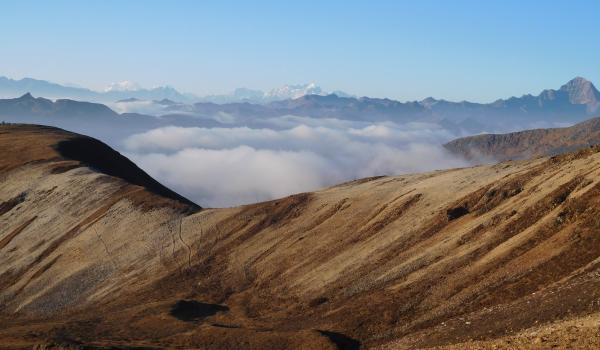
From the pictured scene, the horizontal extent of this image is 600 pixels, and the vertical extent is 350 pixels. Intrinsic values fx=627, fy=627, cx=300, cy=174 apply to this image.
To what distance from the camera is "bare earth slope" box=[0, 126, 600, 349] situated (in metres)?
58.0

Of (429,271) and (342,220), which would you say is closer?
(429,271)

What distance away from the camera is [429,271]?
232 ft

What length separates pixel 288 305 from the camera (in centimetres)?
7812

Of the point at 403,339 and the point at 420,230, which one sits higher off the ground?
the point at 420,230

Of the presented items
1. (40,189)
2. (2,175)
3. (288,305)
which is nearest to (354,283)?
(288,305)

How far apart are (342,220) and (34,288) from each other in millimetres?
50739

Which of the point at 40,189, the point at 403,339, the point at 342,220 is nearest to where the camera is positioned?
the point at 403,339

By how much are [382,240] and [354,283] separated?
10736mm

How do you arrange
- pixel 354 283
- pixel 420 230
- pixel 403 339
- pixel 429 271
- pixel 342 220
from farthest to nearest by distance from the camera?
pixel 342 220
pixel 420 230
pixel 354 283
pixel 429 271
pixel 403 339

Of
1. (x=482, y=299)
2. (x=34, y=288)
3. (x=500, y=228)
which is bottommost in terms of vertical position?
(x=34, y=288)

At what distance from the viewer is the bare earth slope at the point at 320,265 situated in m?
58.0

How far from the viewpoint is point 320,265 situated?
3388 inches

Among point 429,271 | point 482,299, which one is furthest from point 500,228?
point 482,299

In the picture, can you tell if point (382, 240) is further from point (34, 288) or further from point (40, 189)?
point (40, 189)
